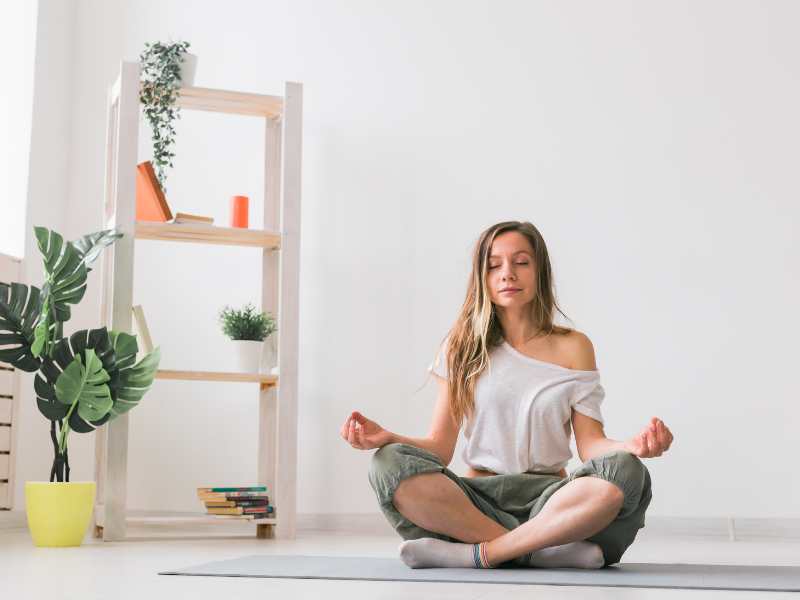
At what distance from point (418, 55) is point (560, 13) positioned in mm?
531

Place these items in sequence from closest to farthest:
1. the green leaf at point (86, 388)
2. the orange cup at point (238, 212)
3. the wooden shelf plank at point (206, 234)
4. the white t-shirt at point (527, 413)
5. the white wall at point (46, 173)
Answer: the white t-shirt at point (527, 413) → the green leaf at point (86, 388) → the wooden shelf plank at point (206, 234) → the orange cup at point (238, 212) → the white wall at point (46, 173)

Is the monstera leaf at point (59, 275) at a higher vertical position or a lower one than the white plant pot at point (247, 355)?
higher

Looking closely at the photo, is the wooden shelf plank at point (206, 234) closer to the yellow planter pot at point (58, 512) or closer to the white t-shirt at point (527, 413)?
the yellow planter pot at point (58, 512)

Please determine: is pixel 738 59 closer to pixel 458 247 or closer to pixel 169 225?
pixel 458 247

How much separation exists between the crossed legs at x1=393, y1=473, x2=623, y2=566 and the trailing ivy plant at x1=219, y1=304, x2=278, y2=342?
1573mm

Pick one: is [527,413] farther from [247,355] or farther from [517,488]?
[247,355]

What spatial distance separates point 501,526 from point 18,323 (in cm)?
157

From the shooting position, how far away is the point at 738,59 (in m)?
3.65

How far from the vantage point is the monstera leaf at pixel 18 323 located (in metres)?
2.88

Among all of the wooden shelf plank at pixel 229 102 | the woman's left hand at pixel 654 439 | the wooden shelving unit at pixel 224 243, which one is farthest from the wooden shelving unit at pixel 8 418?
the woman's left hand at pixel 654 439

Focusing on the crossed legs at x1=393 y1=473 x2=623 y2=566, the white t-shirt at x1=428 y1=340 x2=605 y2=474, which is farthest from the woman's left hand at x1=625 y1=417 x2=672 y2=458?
the white t-shirt at x1=428 y1=340 x2=605 y2=474

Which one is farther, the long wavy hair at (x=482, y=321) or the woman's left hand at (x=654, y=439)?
the long wavy hair at (x=482, y=321)

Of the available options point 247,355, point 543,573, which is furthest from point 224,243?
point 543,573

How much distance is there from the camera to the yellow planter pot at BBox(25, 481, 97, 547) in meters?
2.78
